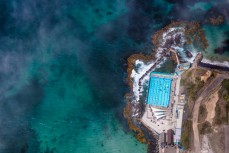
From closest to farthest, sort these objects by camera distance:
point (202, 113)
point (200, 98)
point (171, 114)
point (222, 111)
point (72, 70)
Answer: point (222, 111), point (202, 113), point (200, 98), point (171, 114), point (72, 70)

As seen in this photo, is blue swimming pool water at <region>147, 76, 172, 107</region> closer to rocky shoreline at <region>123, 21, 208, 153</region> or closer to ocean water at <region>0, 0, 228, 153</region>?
rocky shoreline at <region>123, 21, 208, 153</region>

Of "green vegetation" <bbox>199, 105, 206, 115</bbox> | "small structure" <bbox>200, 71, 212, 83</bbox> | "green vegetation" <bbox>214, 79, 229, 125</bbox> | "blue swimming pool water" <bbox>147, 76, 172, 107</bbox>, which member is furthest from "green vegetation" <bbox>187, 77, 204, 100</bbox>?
"green vegetation" <bbox>214, 79, 229, 125</bbox>

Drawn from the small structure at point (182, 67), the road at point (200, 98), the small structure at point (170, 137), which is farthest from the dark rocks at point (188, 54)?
the small structure at point (170, 137)

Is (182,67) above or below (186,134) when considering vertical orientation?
above

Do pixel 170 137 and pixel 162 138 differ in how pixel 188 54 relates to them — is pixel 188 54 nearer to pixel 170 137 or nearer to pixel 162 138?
pixel 170 137

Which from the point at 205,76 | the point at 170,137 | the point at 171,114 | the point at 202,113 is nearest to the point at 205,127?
the point at 202,113

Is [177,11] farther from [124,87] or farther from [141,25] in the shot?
[124,87]
